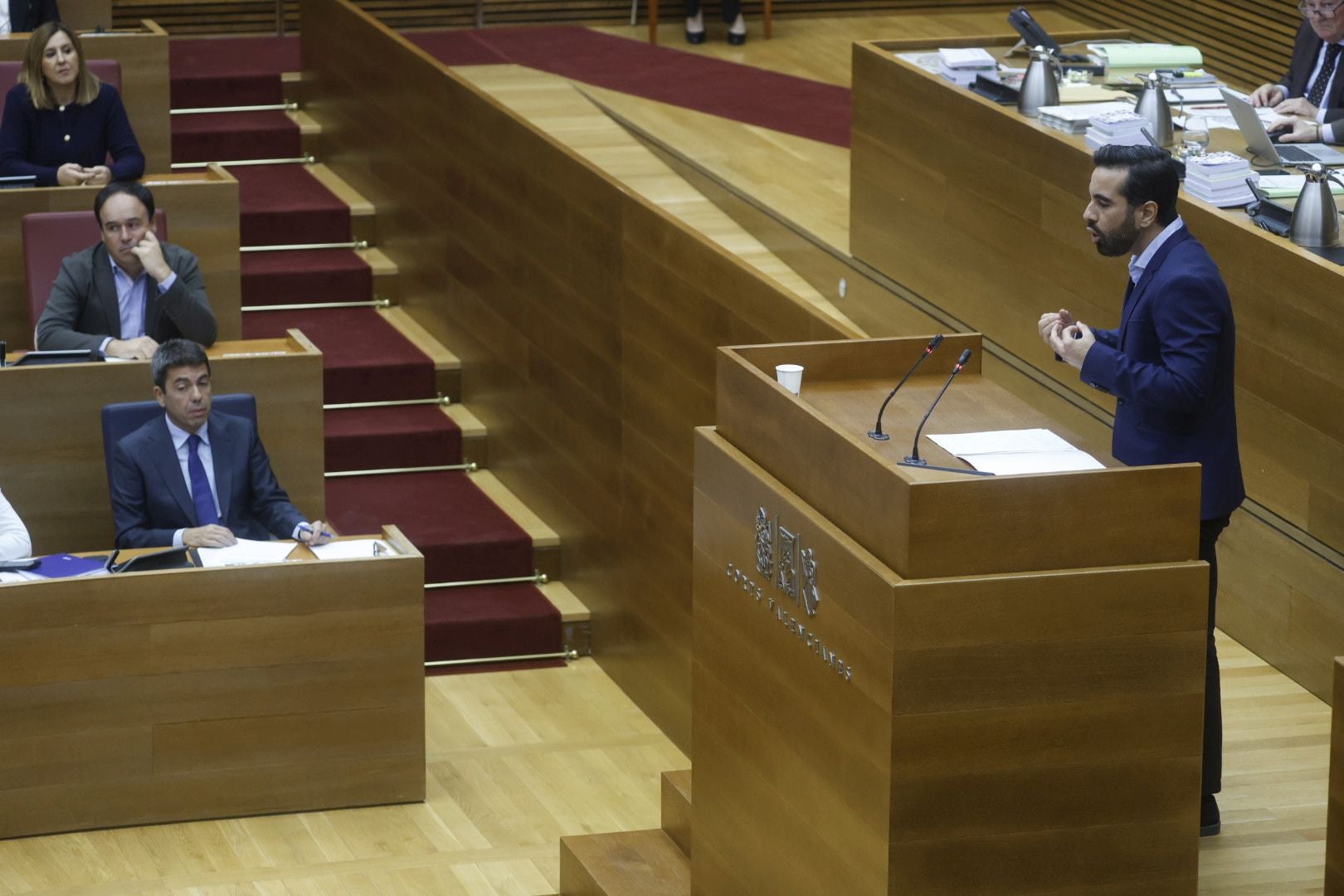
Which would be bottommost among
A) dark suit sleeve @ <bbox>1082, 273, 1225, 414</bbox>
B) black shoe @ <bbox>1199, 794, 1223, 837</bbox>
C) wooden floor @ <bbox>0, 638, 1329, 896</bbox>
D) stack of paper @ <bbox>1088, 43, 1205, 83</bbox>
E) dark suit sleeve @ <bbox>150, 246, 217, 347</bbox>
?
wooden floor @ <bbox>0, 638, 1329, 896</bbox>

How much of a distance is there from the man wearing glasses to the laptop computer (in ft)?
0.41

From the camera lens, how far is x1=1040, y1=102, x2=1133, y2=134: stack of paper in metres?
4.35

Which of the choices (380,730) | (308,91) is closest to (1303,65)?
(380,730)

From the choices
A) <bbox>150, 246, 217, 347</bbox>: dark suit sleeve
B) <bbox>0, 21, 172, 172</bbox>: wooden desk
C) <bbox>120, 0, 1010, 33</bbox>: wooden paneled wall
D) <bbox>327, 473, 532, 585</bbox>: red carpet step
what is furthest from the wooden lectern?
<bbox>120, 0, 1010, 33</bbox>: wooden paneled wall

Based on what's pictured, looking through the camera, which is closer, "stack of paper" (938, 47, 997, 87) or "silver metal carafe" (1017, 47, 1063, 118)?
"silver metal carafe" (1017, 47, 1063, 118)

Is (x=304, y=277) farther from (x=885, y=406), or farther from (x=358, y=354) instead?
(x=885, y=406)

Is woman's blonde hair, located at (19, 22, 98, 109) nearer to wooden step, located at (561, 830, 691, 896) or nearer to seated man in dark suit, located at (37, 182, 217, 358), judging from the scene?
seated man in dark suit, located at (37, 182, 217, 358)

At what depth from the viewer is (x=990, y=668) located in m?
2.38

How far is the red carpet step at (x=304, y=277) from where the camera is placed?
611 cm

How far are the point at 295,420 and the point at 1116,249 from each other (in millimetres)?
2407

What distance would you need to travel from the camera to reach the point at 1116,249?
267 cm

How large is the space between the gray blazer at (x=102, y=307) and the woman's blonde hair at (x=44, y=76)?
80 centimetres

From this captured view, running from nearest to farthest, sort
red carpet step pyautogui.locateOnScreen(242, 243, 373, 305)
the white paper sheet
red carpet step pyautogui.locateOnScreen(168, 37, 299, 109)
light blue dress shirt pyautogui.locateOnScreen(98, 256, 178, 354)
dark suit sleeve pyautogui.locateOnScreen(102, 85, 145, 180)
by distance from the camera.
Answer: the white paper sheet, light blue dress shirt pyautogui.locateOnScreen(98, 256, 178, 354), dark suit sleeve pyautogui.locateOnScreen(102, 85, 145, 180), red carpet step pyautogui.locateOnScreen(242, 243, 373, 305), red carpet step pyautogui.locateOnScreen(168, 37, 299, 109)

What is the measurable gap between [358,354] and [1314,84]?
2675mm
